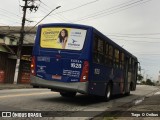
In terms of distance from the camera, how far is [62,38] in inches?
626

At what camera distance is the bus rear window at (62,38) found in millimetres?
15648

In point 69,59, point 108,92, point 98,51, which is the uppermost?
point 98,51

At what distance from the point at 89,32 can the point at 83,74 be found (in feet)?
5.76

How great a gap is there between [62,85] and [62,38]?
1.99 meters

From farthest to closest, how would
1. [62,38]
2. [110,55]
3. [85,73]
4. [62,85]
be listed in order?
[110,55], [62,38], [62,85], [85,73]

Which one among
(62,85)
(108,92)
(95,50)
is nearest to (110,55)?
(108,92)

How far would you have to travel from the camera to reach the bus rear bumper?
49.9 ft

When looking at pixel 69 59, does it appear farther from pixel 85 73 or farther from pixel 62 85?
pixel 62 85

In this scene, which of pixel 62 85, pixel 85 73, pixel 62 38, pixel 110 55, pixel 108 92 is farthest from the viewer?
pixel 108 92

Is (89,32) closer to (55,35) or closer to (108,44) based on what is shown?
(55,35)

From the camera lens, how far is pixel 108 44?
18.1m

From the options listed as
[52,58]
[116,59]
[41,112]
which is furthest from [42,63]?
[116,59]

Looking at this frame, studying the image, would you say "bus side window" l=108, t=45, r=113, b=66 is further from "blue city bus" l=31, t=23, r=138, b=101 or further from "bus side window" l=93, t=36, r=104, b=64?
"bus side window" l=93, t=36, r=104, b=64

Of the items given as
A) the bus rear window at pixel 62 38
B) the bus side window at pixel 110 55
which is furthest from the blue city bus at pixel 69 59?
the bus side window at pixel 110 55
